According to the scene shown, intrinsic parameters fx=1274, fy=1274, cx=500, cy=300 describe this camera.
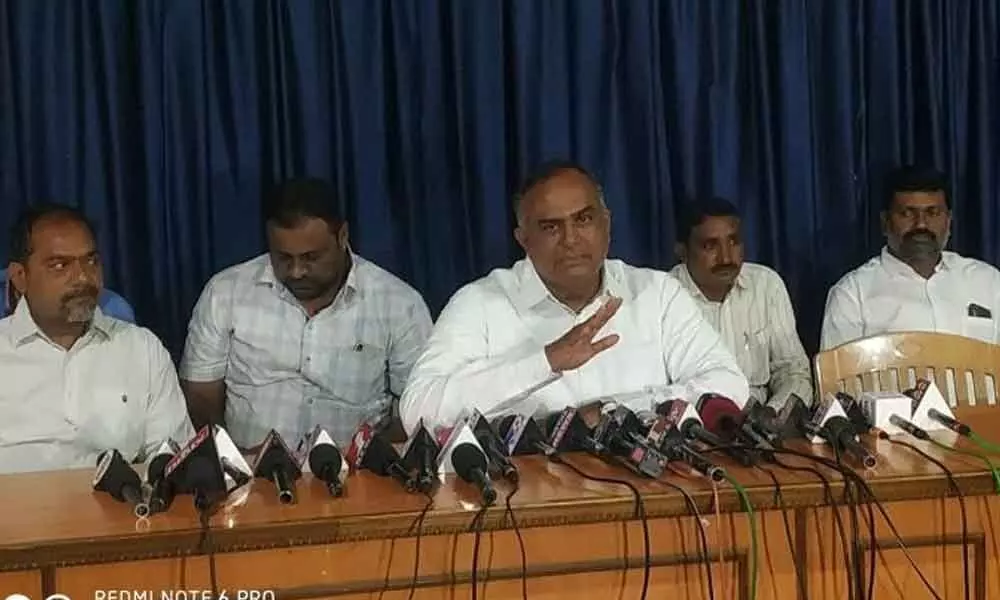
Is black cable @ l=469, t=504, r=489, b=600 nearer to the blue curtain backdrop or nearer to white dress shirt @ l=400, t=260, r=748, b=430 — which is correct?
white dress shirt @ l=400, t=260, r=748, b=430

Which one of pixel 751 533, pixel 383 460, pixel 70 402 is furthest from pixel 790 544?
pixel 70 402

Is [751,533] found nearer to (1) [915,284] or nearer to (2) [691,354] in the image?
(2) [691,354]

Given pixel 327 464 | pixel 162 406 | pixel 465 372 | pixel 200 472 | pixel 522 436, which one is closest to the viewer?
pixel 200 472

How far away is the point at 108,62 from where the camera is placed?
10.7ft

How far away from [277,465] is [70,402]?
982 millimetres

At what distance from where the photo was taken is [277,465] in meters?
1.88

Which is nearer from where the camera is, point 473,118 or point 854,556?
point 854,556

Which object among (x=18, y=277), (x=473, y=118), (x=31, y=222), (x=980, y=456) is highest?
(x=473, y=118)

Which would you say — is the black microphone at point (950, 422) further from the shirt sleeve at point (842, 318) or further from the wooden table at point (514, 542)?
the shirt sleeve at point (842, 318)

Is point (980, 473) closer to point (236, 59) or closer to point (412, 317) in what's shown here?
point (412, 317)

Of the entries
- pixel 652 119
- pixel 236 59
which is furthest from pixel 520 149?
pixel 236 59

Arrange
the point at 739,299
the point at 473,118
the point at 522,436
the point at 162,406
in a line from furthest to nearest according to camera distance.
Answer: the point at 739,299 < the point at 473,118 < the point at 162,406 < the point at 522,436

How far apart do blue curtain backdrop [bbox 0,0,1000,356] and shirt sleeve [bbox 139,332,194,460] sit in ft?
2.11

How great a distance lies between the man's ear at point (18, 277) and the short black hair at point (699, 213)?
5.78 ft
